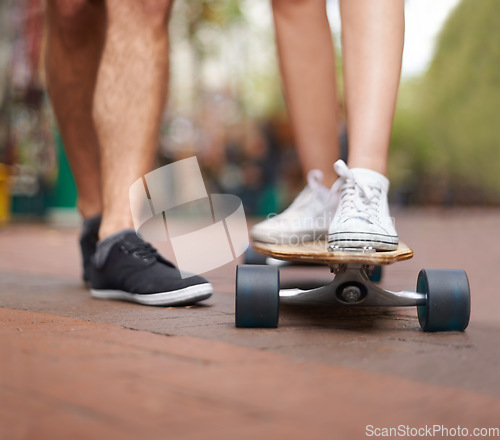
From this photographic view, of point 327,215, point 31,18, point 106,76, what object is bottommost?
point 327,215

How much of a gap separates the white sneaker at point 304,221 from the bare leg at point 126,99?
1.46 ft

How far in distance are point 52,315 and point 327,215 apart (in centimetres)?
88

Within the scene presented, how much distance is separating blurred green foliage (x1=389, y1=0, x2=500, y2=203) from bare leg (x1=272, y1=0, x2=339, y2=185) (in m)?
18.9

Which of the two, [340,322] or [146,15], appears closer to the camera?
[340,322]

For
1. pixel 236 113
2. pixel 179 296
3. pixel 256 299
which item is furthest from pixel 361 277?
pixel 236 113

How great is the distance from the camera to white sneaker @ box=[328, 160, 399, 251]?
186cm

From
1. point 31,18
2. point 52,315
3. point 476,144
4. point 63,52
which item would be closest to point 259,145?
point 31,18

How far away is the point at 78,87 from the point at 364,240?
4.60 feet

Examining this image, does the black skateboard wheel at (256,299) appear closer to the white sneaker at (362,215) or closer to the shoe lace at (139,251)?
the white sneaker at (362,215)

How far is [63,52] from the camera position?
2.72 meters

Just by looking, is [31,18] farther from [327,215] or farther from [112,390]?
[112,390]

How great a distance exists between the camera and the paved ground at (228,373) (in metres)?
1.09

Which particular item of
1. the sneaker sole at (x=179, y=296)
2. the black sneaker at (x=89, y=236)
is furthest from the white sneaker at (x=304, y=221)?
the black sneaker at (x=89, y=236)

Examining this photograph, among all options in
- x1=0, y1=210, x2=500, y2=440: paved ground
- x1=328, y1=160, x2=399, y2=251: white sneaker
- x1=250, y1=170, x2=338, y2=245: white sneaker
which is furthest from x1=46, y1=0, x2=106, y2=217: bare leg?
x1=328, y1=160, x2=399, y2=251: white sneaker
